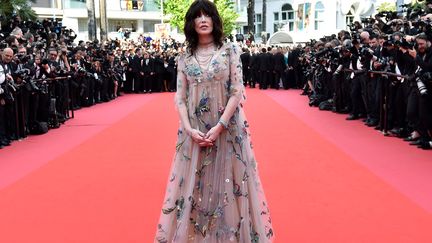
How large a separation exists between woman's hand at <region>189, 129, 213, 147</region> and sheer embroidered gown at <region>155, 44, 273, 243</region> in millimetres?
106

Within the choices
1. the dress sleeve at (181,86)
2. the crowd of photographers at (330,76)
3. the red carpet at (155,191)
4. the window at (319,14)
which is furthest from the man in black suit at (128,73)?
the dress sleeve at (181,86)

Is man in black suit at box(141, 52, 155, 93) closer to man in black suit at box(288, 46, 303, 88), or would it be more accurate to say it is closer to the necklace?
man in black suit at box(288, 46, 303, 88)

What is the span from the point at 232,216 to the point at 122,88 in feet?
58.7

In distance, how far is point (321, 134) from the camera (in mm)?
9758

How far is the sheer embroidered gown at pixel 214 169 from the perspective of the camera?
365cm

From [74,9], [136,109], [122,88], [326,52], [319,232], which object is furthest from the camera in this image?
[74,9]

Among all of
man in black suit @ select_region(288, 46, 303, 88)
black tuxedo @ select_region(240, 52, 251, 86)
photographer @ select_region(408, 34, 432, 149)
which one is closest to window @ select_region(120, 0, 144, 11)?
black tuxedo @ select_region(240, 52, 251, 86)

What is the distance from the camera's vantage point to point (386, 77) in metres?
9.25

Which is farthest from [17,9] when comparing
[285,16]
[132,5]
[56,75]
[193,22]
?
[285,16]

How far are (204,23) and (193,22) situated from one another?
79 mm

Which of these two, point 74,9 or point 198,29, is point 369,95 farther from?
point 74,9

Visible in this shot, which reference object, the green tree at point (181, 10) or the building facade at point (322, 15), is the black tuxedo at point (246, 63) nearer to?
the building facade at point (322, 15)

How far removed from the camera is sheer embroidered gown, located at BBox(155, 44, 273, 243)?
3.65 meters

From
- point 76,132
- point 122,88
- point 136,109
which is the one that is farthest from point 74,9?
point 76,132
